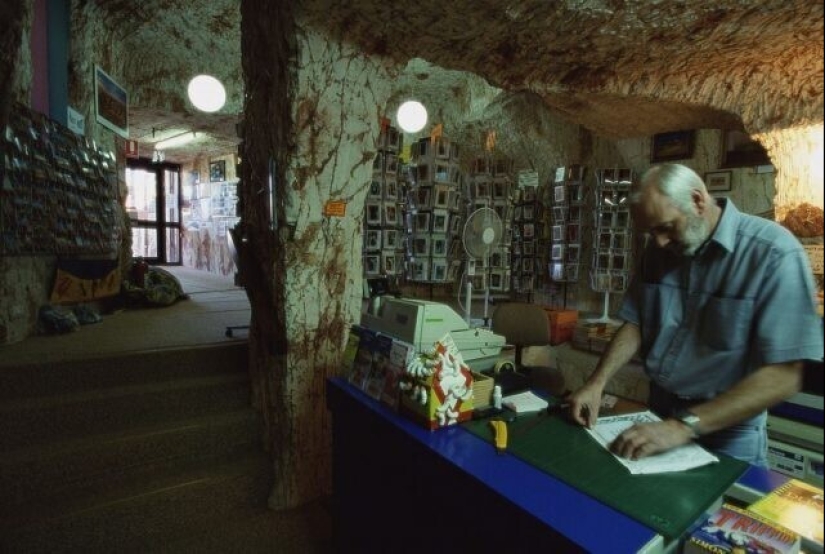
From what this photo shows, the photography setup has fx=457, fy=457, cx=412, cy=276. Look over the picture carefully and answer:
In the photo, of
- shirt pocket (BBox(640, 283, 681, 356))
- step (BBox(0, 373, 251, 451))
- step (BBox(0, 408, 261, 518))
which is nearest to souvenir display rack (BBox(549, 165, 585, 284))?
step (BBox(0, 373, 251, 451))

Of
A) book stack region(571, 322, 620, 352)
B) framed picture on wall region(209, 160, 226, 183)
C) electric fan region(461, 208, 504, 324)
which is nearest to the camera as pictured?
electric fan region(461, 208, 504, 324)

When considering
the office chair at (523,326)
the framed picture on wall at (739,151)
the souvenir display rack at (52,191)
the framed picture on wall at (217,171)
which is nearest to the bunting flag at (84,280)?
the souvenir display rack at (52,191)

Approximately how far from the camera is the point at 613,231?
6.70m

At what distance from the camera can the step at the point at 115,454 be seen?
2814 millimetres

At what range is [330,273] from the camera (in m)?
3.29

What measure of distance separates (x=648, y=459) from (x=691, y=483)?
0.42 feet

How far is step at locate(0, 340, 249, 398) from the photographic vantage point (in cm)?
324

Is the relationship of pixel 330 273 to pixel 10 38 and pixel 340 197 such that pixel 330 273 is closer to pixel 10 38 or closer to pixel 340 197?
pixel 340 197

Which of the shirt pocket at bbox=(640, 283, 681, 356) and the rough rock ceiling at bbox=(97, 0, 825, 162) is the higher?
the rough rock ceiling at bbox=(97, 0, 825, 162)

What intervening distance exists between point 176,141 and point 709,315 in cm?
1086

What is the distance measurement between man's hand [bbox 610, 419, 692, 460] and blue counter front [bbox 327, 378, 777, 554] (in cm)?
24

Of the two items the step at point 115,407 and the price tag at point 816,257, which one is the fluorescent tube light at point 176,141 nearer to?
the step at point 115,407

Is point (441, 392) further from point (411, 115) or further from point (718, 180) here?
point (718, 180)

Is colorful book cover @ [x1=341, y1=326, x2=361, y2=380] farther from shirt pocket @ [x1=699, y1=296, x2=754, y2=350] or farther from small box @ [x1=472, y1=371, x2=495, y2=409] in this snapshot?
shirt pocket @ [x1=699, y1=296, x2=754, y2=350]
